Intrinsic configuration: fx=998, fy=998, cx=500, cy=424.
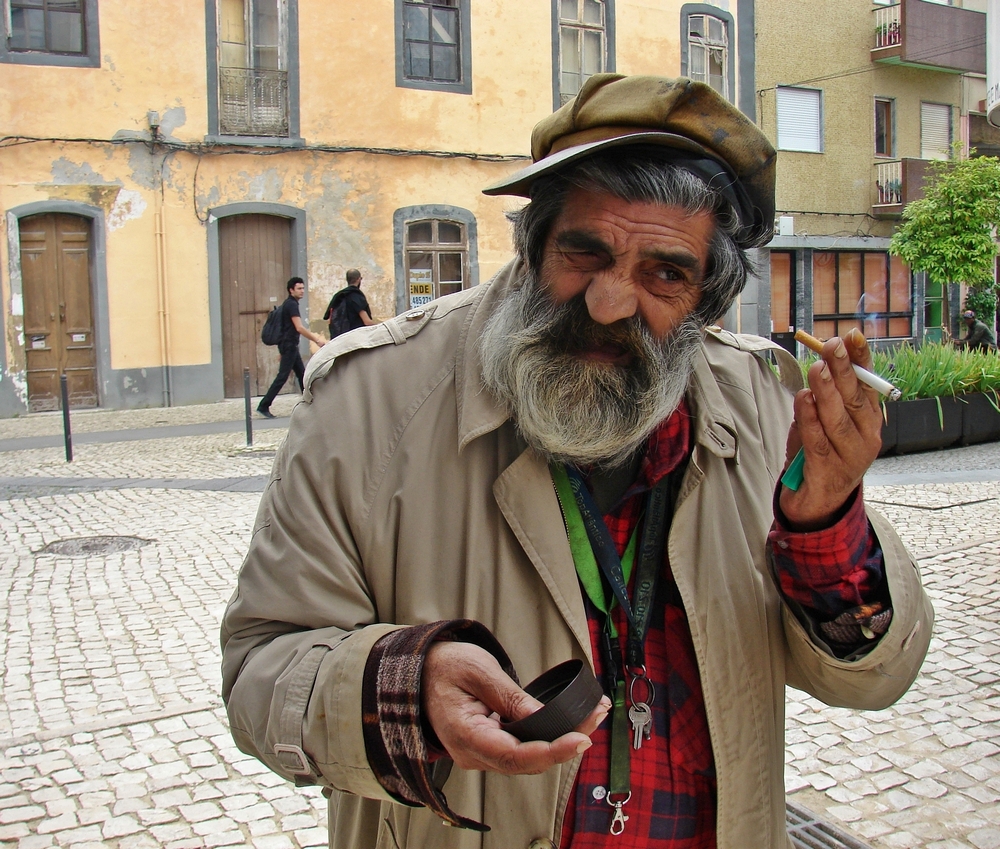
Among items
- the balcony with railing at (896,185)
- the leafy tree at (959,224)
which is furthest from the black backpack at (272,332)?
the balcony with railing at (896,185)

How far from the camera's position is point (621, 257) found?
163cm

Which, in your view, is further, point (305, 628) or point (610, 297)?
point (610, 297)

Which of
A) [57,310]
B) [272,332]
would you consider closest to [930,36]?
[272,332]

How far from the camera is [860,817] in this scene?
120 inches

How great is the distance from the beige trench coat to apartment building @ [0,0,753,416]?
46.5ft

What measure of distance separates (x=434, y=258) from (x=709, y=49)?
7284mm

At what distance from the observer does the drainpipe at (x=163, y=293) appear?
49.2 ft

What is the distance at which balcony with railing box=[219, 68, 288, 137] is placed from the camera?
15.6 metres

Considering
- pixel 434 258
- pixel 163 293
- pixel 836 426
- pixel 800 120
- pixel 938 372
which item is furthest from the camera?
pixel 800 120

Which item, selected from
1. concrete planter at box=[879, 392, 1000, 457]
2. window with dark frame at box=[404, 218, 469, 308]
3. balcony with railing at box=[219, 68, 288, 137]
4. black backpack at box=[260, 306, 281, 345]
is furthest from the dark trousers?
concrete planter at box=[879, 392, 1000, 457]

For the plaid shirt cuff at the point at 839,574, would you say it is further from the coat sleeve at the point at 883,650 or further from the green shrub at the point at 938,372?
the green shrub at the point at 938,372

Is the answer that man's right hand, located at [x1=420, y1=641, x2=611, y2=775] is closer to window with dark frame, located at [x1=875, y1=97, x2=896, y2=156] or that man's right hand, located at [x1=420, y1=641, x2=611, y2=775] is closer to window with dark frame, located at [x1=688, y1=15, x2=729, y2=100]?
window with dark frame, located at [x1=688, y1=15, x2=729, y2=100]

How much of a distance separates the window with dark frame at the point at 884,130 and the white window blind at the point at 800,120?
209 cm

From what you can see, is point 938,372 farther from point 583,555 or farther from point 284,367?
point 583,555
